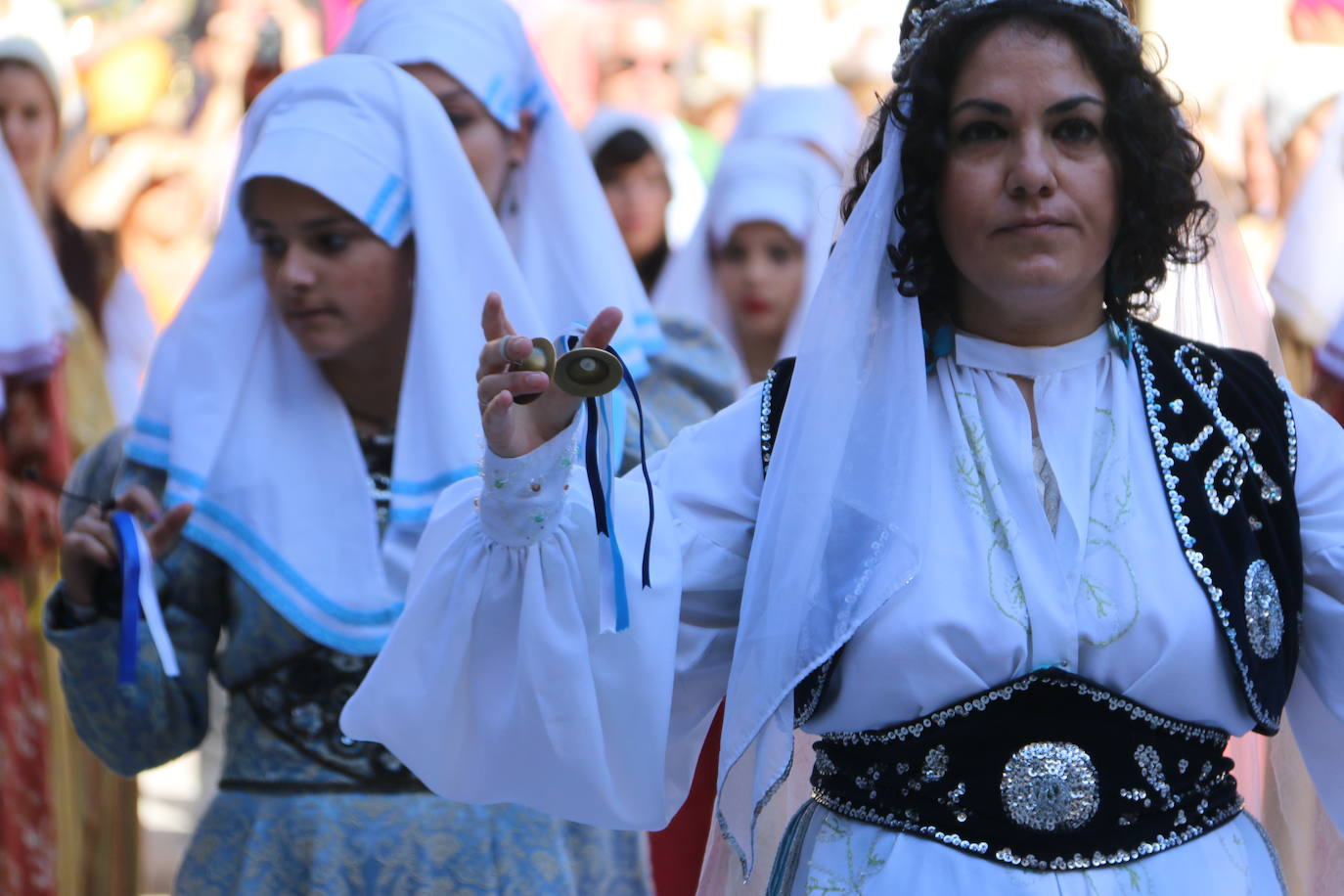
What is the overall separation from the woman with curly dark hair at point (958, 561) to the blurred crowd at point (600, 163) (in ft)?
1.16

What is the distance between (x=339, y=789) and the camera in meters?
3.06

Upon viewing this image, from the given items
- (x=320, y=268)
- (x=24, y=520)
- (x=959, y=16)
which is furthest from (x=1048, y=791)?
(x=24, y=520)

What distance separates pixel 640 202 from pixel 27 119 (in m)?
2.00

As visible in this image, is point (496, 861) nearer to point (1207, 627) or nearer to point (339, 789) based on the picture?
point (339, 789)

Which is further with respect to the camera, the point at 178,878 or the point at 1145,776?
the point at 178,878

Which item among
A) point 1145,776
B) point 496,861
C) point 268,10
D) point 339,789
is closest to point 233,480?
point 339,789

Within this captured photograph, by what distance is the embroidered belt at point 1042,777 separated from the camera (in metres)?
2.27

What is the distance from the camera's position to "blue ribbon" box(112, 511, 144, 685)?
2.93 m

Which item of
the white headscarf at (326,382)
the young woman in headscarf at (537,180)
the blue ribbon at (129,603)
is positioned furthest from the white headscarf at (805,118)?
the blue ribbon at (129,603)

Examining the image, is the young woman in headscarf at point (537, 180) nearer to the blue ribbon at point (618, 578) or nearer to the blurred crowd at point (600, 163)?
the blurred crowd at point (600, 163)

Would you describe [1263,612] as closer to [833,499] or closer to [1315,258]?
[833,499]

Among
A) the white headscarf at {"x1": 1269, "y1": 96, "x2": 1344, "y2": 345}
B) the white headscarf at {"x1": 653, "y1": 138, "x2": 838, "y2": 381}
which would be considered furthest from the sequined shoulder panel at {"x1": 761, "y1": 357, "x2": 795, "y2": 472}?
the white headscarf at {"x1": 1269, "y1": 96, "x2": 1344, "y2": 345}

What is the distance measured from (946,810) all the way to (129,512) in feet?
4.83

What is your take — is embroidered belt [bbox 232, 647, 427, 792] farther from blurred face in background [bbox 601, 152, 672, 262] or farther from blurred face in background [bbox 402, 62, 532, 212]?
blurred face in background [bbox 601, 152, 672, 262]
